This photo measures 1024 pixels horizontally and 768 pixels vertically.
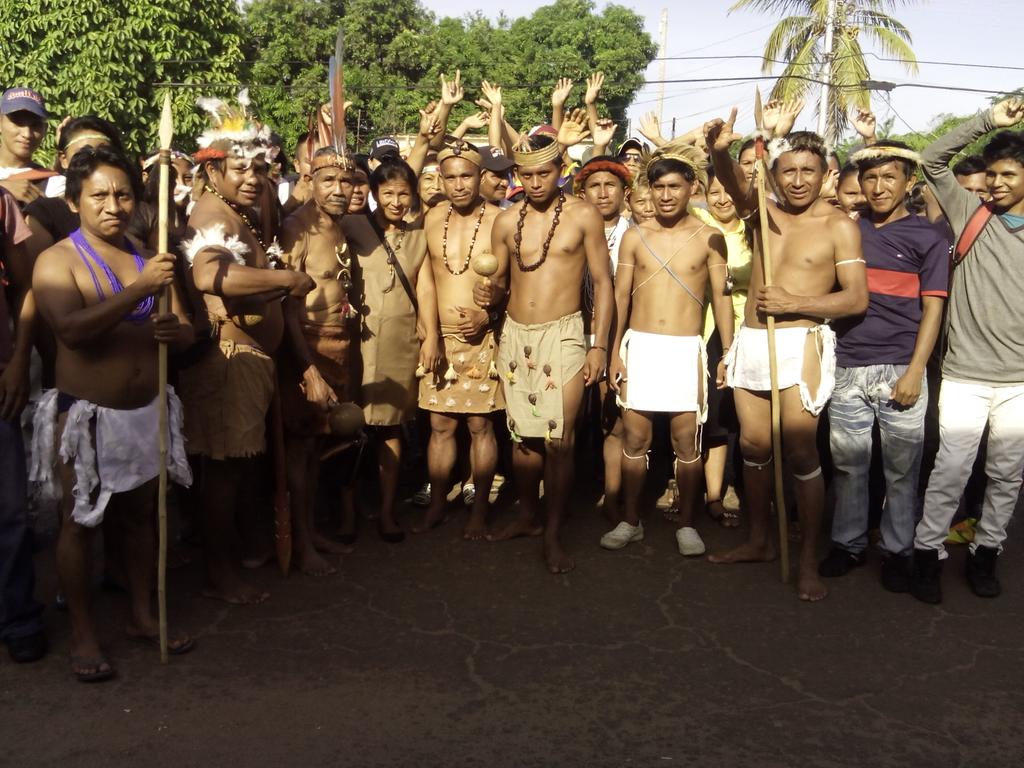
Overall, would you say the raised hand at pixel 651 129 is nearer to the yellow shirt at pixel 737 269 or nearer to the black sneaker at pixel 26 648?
the yellow shirt at pixel 737 269

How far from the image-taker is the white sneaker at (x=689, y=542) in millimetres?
5105

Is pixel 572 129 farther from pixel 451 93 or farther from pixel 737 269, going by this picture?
pixel 737 269

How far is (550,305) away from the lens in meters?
5.12

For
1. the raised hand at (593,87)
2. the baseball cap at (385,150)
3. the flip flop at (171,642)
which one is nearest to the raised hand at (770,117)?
the baseball cap at (385,150)

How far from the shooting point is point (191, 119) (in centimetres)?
Result: 1491

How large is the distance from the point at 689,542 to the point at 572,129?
372 centimetres

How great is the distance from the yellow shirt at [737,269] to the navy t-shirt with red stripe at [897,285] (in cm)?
88

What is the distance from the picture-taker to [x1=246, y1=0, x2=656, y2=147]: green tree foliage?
1182 inches

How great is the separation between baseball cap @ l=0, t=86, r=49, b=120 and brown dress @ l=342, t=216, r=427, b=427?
71.8 inches

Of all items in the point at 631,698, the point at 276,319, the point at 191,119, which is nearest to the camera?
the point at 631,698

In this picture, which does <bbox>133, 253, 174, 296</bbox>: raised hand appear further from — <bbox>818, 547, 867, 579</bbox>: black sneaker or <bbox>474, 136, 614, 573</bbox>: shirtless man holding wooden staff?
<bbox>818, 547, 867, 579</bbox>: black sneaker

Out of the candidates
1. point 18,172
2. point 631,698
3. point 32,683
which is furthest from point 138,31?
point 631,698

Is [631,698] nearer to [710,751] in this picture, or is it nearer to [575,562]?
[710,751]

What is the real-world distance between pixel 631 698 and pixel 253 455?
2102 millimetres
